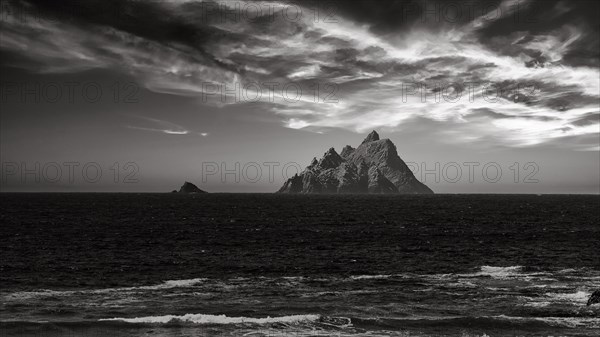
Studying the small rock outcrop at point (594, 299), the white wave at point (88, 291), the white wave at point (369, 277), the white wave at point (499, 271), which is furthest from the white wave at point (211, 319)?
the white wave at point (499, 271)

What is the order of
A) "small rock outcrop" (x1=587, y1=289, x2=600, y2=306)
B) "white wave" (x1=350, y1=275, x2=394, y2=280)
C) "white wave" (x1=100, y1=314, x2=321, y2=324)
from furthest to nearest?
"white wave" (x1=350, y1=275, x2=394, y2=280), "small rock outcrop" (x1=587, y1=289, x2=600, y2=306), "white wave" (x1=100, y1=314, x2=321, y2=324)

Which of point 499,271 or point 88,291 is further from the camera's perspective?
point 499,271

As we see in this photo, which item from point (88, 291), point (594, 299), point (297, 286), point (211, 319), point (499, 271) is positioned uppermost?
point (594, 299)

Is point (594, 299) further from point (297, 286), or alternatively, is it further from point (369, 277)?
point (297, 286)

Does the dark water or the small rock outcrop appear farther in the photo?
the small rock outcrop

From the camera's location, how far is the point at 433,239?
77.4 metres

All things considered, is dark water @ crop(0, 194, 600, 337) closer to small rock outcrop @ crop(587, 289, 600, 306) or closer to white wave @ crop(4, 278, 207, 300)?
white wave @ crop(4, 278, 207, 300)

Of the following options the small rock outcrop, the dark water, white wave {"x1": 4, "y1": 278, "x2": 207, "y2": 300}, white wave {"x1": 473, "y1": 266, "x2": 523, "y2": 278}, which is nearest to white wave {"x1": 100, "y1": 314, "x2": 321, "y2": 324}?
the dark water

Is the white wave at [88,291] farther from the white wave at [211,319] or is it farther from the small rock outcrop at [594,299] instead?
the small rock outcrop at [594,299]

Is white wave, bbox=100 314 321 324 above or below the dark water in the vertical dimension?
above

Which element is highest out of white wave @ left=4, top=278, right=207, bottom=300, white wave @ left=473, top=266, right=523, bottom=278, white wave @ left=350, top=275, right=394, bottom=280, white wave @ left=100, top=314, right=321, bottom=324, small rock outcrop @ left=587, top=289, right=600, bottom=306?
small rock outcrop @ left=587, top=289, right=600, bottom=306

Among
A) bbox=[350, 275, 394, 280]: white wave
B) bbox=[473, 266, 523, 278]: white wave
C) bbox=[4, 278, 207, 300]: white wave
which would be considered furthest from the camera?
bbox=[473, 266, 523, 278]: white wave

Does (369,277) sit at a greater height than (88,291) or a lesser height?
lesser

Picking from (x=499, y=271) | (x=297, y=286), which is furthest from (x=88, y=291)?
(x=499, y=271)
